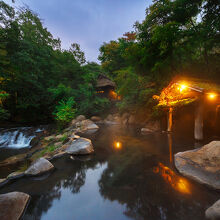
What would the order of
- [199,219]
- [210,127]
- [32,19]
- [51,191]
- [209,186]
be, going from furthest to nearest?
[32,19], [210,127], [51,191], [209,186], [199,219]

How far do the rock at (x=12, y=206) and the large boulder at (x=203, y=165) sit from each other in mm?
4669

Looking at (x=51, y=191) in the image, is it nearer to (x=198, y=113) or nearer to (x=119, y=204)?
(x=119, y=204)

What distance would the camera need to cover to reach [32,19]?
722 inches

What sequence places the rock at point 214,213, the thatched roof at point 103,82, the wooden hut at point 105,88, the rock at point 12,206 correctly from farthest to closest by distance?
the wooden hut at point 105,88
the thatched roof at point 103,82
the rock at point 12,206
the rock at point 214,213

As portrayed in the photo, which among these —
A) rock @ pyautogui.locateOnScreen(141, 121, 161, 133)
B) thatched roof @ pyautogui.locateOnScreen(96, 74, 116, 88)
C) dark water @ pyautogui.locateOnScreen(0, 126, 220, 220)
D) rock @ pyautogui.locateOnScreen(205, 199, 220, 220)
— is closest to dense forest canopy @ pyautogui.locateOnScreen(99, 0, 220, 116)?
rock @ pyautogui.locateOnScreen(141, 121, 161, 133)

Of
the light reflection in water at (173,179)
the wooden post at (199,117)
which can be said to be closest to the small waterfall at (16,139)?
the light reflection in water at (173,179)

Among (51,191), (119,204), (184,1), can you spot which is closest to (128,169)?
(119,204)

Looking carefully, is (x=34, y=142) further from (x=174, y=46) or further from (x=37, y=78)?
(x=174, y=46)

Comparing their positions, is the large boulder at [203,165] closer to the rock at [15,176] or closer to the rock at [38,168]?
the rock at [38,168]

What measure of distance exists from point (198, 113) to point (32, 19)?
27.7 m

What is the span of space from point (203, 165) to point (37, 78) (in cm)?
1605

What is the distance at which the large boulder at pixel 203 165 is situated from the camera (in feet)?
9.81

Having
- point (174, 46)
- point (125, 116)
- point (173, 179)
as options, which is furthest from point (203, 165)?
point (125, 116)

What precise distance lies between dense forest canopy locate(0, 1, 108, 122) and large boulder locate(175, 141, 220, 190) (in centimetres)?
1115
